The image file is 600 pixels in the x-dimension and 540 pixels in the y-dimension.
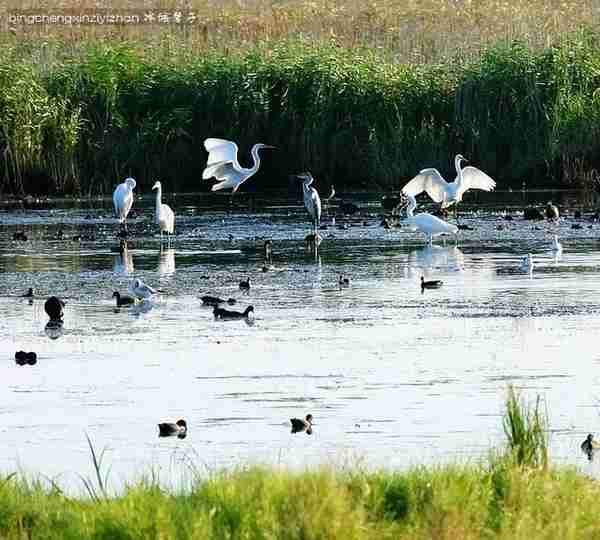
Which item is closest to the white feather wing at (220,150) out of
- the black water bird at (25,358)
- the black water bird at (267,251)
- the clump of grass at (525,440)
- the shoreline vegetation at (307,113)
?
the shoreline vegetation at (307,113)

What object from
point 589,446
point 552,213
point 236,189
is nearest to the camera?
point 589,446

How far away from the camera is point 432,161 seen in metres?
27.1

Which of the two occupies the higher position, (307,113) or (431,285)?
(307,113)

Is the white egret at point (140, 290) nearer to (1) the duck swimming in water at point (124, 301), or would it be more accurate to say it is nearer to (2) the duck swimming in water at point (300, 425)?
(1) the duck swimming in water at point (124, 301)

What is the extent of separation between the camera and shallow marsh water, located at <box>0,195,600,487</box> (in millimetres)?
9180

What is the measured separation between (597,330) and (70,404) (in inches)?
178

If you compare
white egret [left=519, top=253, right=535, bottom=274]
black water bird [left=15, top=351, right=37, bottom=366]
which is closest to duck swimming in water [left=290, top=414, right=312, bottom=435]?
black water bird [left=15, top=351, right=37, bottom=366]

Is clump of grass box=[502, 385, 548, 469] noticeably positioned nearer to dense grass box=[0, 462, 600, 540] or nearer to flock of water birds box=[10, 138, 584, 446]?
dense grass box=[0, 462, 600, 540]

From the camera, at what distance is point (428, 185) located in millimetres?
22906

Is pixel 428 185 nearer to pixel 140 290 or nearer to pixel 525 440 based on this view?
pixel 140 290

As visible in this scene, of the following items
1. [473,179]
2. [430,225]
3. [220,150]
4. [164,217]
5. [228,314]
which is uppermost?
[220,150]

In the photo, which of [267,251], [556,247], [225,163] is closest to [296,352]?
[267,251]

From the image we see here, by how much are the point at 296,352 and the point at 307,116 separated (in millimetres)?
15515

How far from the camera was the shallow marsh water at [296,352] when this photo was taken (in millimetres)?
9180
